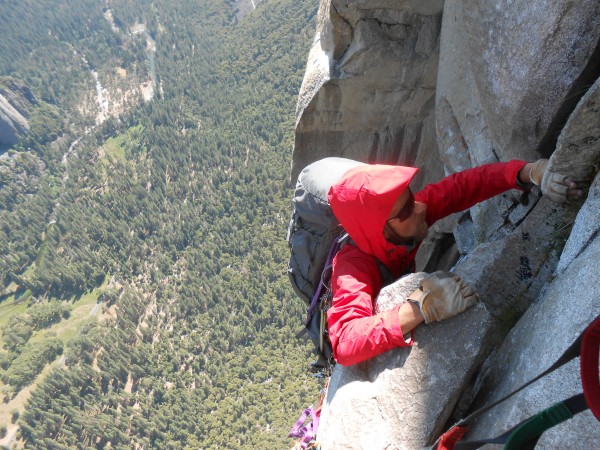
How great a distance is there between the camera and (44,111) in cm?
13238

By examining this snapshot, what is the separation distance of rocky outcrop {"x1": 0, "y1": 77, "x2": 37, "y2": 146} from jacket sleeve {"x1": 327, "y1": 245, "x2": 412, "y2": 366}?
15044 centimetres

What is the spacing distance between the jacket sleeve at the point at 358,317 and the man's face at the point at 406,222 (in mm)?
339

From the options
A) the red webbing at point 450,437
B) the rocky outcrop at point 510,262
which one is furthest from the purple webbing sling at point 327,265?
the red webbing at point 450,437

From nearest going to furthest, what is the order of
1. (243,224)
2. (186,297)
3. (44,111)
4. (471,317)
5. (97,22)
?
1. (471,317)
2. (186,297)
3. (243,224)
4. (44,111)
5. (97,22)

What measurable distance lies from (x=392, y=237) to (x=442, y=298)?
70 centimetres

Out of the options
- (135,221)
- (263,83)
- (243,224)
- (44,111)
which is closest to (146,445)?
(243,224)

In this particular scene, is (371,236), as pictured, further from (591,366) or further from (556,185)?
(591,366)

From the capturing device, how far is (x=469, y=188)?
3680 mm

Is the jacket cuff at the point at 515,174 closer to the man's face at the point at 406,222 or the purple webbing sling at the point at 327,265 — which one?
the man's face at the point at 406,222

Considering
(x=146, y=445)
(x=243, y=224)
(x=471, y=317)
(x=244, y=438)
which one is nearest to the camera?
(x=471, y=317)

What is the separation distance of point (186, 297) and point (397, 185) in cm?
7364

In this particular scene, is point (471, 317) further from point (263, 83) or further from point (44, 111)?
point (44, 111)

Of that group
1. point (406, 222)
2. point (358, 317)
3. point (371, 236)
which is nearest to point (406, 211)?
point (406, 222)

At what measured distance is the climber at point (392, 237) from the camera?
9.93ft
